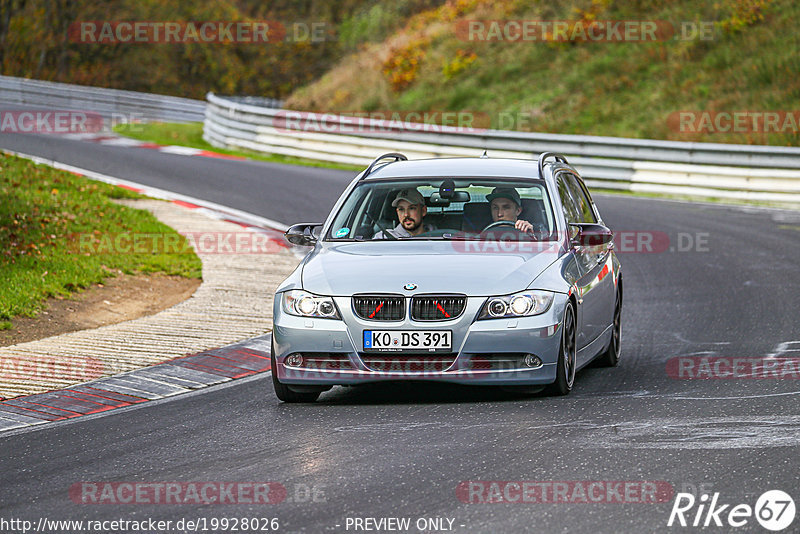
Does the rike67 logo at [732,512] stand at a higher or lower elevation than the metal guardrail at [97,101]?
lower

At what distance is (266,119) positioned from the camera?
29.3 meters

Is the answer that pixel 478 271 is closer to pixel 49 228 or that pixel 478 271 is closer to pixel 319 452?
pixel 319 452

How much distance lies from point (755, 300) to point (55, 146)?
17416 mm

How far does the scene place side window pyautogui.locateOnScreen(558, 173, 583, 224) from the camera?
9.65m

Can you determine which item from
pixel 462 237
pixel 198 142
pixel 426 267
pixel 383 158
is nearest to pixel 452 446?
pixel 426 267

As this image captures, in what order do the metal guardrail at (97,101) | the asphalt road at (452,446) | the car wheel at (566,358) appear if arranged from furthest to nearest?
the metal guardrail at (97,101), the car wheel at (566,358), the asphalt road at (452,446)

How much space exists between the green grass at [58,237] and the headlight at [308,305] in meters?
4.15

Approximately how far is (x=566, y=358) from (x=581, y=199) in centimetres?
268

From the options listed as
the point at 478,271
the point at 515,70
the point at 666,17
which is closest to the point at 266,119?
the point at 515,70

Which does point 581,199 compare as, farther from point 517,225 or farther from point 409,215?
point 409,215

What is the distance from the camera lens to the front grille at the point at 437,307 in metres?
8.00

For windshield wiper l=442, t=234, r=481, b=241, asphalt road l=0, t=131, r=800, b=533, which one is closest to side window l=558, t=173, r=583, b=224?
windshield wiper l=442, t=234, r=481, b=241

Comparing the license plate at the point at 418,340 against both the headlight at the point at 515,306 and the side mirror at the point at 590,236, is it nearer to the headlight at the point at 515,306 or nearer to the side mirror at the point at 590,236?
the headlight at the point at 515,306

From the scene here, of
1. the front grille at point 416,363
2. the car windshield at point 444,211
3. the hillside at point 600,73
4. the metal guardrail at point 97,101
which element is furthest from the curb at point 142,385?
the metal guardrail at point 97,101
